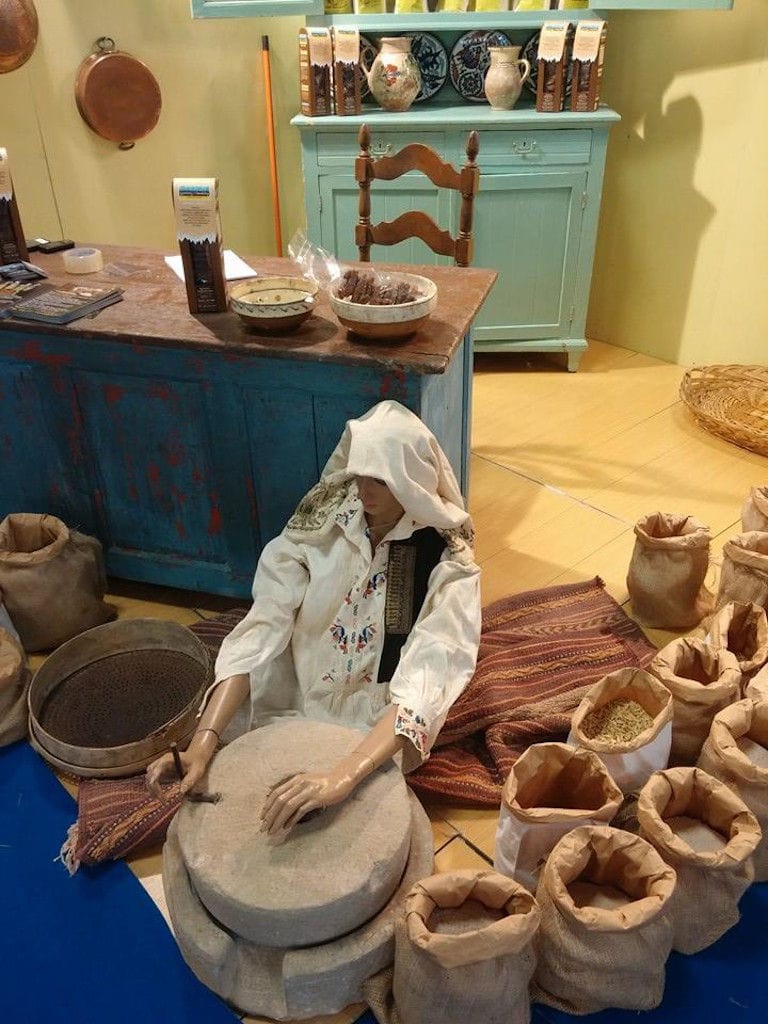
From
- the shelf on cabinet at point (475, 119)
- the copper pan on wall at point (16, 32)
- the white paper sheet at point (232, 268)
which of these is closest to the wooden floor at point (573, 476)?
the white paper sheet at point (232, 268)

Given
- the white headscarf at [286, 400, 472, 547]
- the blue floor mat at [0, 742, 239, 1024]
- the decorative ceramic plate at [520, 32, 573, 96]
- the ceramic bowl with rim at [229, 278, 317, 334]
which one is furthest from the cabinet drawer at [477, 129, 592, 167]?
the blue floor mat at [0, 742, 239, 1024]

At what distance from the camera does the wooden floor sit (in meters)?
2.64

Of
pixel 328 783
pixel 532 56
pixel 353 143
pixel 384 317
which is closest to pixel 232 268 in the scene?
pixel 384 317

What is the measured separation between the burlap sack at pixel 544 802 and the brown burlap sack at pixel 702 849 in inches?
3.4

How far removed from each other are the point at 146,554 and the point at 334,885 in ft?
4.33

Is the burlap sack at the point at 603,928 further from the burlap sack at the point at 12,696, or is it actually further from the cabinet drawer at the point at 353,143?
the cabinet drawer at the point at 353,143

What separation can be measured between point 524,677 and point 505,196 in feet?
7.32

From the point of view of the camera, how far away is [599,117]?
3424 mm

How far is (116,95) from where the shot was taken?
11.3 ft

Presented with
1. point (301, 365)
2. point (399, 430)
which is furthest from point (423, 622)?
point (301, 365)

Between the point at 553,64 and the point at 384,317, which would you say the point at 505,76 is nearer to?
the point at 553,64

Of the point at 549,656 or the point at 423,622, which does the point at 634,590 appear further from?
the point at 423,622

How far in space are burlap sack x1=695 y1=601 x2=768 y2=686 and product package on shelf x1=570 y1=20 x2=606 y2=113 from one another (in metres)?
2.31

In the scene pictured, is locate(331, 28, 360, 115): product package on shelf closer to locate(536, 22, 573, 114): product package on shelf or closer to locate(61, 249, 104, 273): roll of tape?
locate(536, 22, 573, 114): product package on shelf
